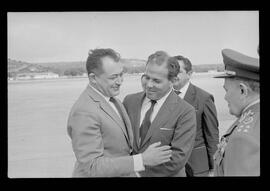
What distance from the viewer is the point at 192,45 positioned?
14.2ft

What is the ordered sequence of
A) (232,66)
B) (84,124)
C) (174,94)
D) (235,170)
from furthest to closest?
(174,94), (84,124), (232,66), (235,170)

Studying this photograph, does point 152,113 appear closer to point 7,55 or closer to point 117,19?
point 117,19

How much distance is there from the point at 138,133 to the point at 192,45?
41.6 inches

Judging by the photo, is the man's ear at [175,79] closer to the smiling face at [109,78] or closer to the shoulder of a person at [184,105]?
the shoulder of a person at [184,105]

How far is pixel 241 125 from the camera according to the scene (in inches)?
123

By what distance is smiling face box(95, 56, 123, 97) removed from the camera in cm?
401

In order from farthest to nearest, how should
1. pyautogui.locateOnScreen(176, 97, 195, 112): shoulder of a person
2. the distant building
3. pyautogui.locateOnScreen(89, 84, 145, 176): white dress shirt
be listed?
the distant building, pyautogui.locateOnScreen(176, 97, 195, 112): shoulder of a person, pyautogui.locateOnScreen(89, 84, 145, 176): white dress shirt

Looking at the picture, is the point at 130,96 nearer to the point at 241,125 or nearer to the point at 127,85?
the point at 127,85

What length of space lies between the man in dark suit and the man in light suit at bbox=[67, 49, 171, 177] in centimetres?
37

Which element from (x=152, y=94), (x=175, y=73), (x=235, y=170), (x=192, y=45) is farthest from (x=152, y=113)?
(x=235, y=170)

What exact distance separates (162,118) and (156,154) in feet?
1.15

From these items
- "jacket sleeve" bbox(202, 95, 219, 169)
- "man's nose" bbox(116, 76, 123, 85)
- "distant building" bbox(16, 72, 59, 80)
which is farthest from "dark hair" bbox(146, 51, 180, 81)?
"distant building" bbox(16, 72, 59, 80)

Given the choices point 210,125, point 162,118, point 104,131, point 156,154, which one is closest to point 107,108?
point 104,131

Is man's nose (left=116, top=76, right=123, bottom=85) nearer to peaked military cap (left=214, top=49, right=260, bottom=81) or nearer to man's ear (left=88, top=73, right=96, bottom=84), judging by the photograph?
man's ear (left=88, top=73, right=96, bottom=84)
